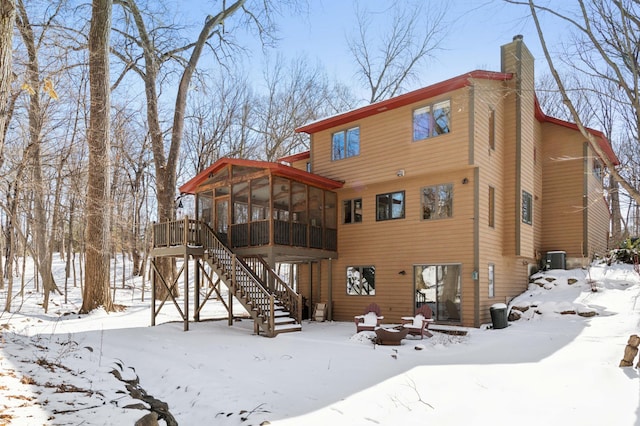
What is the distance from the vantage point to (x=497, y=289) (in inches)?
587

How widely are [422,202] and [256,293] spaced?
6.20 metres

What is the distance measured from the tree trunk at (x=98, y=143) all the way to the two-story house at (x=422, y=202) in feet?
10.2

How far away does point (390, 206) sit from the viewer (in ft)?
52.4

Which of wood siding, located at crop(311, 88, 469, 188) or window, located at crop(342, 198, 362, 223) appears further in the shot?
window, located at crop(342, 198, 362, 223)

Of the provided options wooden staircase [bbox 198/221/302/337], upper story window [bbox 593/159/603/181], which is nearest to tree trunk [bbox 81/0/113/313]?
wooden staircase [bbox 198/221/302/337]

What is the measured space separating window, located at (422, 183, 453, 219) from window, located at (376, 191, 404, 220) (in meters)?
0.89

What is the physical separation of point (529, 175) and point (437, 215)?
445cm

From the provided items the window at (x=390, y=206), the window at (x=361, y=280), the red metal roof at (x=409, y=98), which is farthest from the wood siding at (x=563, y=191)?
the window at (x=361, y=280)

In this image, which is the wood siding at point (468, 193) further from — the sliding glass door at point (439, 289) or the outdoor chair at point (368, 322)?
the outdoor chair at point (368, 322)

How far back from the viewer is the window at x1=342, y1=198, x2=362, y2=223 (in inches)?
664

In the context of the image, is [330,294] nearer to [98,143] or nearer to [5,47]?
[98,143]

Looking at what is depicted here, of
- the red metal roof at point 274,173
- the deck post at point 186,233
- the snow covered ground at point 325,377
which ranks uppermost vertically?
the red metal roof at point 274,173

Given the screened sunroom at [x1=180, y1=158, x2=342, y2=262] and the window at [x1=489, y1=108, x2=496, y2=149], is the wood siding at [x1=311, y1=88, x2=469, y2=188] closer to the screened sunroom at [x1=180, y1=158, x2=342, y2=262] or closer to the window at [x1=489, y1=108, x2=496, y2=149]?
the screened sunroom at [x1=180, y1=158, x2=342, y2=262]

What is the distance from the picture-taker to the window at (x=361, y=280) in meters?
16.1
